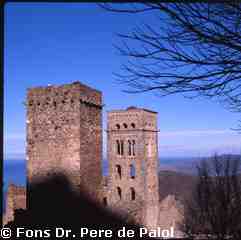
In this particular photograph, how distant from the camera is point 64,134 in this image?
45.7ft

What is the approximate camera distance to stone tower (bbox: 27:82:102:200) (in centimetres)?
1373

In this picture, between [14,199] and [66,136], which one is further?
[14,199]

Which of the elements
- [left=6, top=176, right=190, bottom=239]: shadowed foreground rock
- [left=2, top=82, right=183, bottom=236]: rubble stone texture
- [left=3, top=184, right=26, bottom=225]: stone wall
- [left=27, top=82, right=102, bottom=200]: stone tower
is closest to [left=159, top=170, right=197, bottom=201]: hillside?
[left=3, top=184, right=26, bottom=225]: stone wall

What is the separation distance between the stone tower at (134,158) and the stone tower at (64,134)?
13397 mm

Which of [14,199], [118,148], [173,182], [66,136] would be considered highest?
[66,136]

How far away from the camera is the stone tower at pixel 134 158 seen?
27672 mm

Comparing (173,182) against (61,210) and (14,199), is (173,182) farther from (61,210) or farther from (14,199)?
(61,210)

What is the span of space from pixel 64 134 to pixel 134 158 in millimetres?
15175

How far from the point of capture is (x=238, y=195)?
41.2ft

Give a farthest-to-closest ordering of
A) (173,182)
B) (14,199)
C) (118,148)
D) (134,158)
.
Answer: (173,182)
(118,148)
(134,158)
(14,199)

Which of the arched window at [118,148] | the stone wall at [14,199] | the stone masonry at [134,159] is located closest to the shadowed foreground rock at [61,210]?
the stone wall at [14,199]

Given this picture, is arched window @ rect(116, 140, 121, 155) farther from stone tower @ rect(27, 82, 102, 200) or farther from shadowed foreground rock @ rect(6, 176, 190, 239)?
shadowed foreground rock @ rect(6, 176, 190, 239)

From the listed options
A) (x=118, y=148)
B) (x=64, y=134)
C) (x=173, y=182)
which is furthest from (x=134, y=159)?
(x=64, y=134)

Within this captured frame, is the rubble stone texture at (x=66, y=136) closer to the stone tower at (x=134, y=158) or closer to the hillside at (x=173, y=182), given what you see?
the stone tower at (x=134, y=158)
